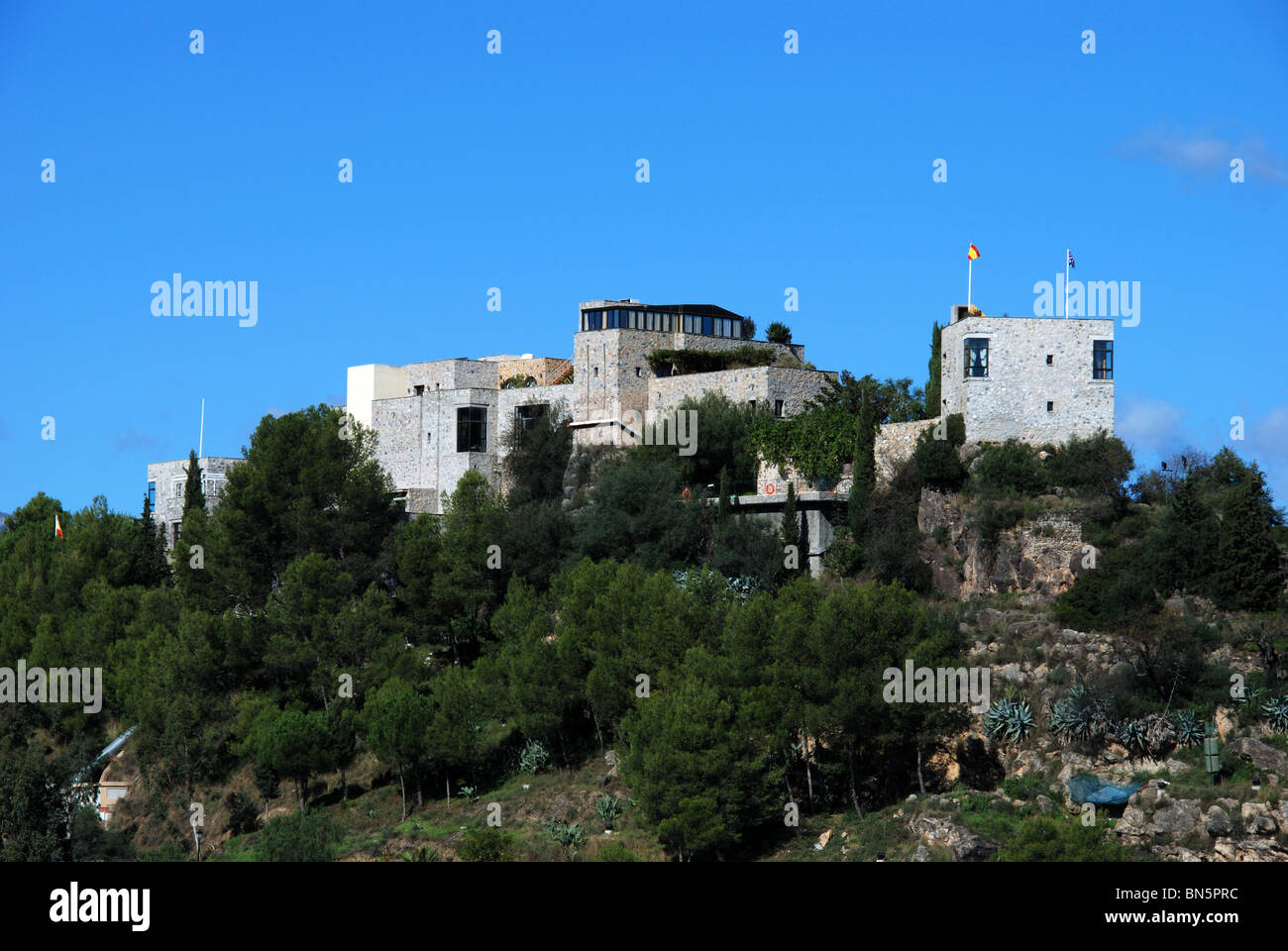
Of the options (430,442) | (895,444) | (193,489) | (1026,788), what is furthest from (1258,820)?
(193,489)

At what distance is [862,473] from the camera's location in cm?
5625

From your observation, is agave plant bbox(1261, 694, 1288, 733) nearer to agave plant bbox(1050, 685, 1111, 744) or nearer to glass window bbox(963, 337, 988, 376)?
agave plant bbox(1050, 685, 1111, 744)

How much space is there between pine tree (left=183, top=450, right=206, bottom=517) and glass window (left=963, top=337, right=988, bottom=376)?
36.0 metres

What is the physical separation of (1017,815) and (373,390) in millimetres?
42893

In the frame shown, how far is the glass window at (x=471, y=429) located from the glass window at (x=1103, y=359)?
27.5 meters

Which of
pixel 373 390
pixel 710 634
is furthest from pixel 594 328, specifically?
pixel 710 634

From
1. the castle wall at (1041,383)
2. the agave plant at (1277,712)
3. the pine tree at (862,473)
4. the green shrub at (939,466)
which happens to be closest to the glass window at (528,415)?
the pine tree at (862,473)

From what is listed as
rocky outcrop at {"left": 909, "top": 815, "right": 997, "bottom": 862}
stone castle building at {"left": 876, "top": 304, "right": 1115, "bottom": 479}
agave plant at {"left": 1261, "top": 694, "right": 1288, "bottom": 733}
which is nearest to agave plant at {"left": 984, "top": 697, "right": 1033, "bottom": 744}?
rocky outcrop at {"left": 909, "top": 815, "right": 997, "bottom": 862}

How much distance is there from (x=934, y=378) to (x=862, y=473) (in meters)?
5.36

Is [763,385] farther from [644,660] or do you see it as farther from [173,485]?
Answer: [173,485]

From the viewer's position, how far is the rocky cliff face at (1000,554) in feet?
169

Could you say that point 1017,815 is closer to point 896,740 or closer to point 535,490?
point 896,740

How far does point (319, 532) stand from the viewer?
218 ft

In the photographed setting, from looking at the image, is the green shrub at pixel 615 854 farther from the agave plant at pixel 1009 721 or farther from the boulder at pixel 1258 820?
the boulder at pixel 1258 820
